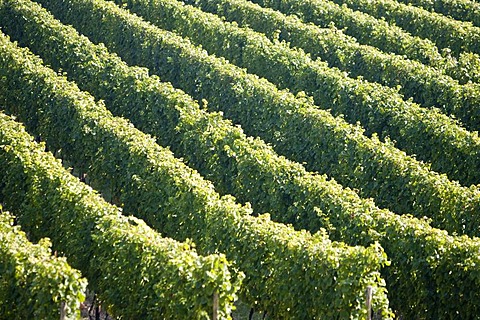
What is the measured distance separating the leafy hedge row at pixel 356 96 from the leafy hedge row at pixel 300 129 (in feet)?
4.90

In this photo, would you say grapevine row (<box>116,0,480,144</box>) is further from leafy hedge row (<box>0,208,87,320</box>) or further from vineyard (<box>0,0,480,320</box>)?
leafy hedge row (<box>0,208,87,320</box>)

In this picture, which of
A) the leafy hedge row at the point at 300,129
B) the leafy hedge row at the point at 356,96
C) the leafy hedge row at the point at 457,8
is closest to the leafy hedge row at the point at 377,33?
the leafy hedge row at the point at 356,96

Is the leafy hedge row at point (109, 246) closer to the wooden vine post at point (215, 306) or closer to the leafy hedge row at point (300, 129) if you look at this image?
the wooden vine post at point (215, 306)

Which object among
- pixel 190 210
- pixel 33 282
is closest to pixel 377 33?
pixel 190 210

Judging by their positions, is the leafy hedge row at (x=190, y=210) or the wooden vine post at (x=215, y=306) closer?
the wooden vine post at (x=215, y=306)

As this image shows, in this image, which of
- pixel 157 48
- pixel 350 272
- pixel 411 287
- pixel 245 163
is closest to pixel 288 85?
pixel 157 48

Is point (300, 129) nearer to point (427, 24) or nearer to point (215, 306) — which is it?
point (215, 306)

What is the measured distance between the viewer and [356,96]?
2056cm

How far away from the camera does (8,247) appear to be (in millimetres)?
12562

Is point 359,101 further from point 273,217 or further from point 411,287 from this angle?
point 411,287

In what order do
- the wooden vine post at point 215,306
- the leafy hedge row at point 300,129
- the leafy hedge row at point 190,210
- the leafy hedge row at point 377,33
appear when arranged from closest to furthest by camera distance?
1. the wooden vine post at point 215,306
2. the leafy hedge row at point 190,210
3. the leafy hedge row at point 300,129
4. the leafy hedge row at point 377,33

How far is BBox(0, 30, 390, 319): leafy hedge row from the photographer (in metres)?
13.2

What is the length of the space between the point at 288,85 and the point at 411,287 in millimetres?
8383

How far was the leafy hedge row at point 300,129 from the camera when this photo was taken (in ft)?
54.1
